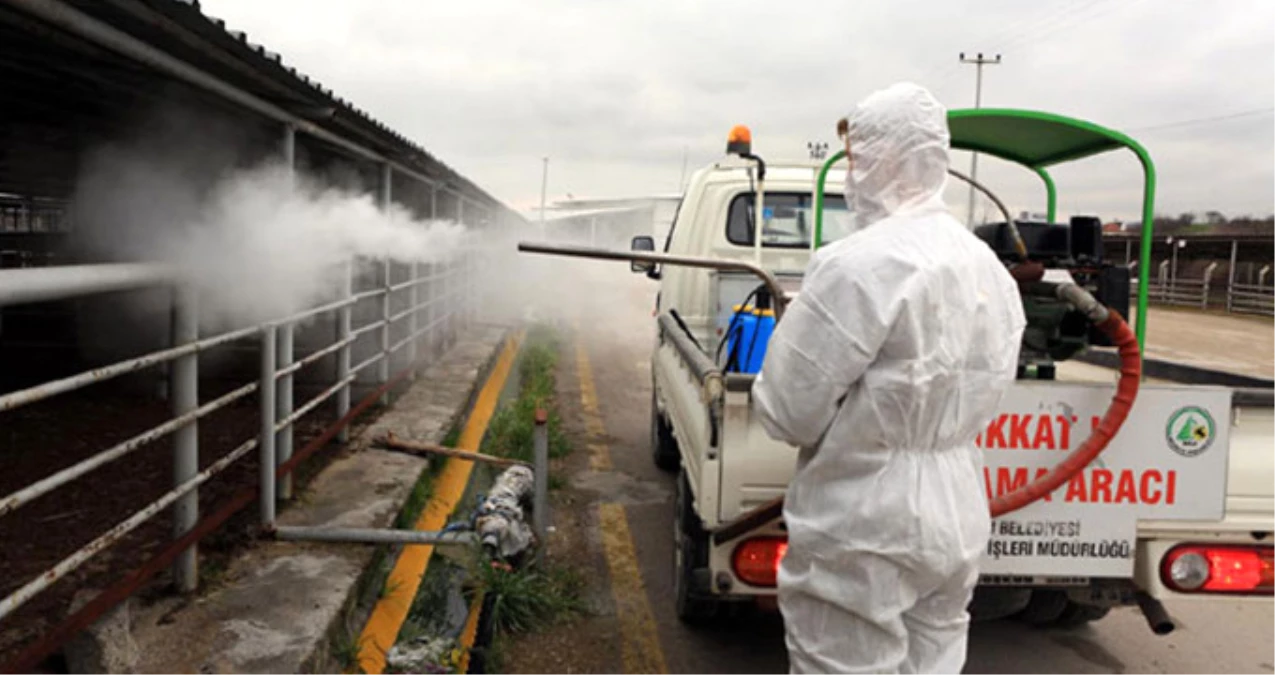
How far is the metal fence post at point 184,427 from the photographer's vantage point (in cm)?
367

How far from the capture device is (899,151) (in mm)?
2434

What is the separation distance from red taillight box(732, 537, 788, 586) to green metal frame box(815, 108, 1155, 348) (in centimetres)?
146

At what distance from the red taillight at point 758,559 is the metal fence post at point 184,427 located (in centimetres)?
222

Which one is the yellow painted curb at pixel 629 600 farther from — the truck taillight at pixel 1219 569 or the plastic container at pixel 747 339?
the truck taillight at pixel 1219 569

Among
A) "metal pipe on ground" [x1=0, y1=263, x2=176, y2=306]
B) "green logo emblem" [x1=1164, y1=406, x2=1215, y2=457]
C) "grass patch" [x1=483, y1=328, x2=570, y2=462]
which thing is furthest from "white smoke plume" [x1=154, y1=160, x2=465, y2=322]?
"green logo emblem" [x1=1164, y1=406, x2=1215, y2=457]

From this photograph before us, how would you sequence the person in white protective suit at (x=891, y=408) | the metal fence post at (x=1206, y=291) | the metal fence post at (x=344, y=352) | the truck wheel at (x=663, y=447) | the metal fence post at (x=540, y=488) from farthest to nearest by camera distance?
the metal fence post at (x=1206, y=291) < the truck wheel at (x=663, y=447) < the metal fence post at (x=344, y=352) < the metal fence post at (x=540, y=488) < the person in white protective suit at (x=891, y=408)

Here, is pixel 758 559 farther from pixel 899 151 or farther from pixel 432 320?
pixel 432 320

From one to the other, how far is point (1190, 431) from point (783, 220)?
3848mm

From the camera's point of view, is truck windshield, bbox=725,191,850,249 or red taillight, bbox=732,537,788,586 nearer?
red taillight, bbox=732,537,788,586

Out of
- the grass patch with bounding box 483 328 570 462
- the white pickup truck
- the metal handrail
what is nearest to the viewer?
the metal handrail

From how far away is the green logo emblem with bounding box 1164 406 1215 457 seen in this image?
306 centimetres

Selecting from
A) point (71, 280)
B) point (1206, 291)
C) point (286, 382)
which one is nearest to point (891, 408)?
point (71, 280)

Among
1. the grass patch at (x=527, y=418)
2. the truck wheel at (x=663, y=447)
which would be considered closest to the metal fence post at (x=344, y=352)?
the grass patch at (x=527, y=418)

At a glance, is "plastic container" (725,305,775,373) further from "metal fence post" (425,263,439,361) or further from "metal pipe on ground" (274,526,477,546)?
"metal fence post" (425,263,439,361)
